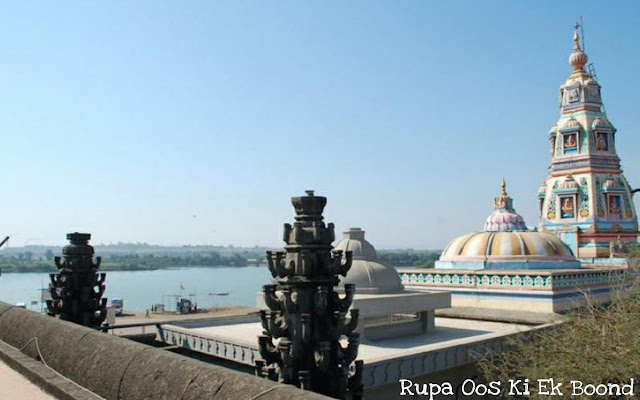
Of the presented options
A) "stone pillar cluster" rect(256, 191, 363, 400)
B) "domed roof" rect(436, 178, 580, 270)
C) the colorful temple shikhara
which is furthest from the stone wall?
"domed roof" rect(436, 178, 580, 270)

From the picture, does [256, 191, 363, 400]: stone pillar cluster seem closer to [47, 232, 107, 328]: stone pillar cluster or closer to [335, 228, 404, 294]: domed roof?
[47, 232, 107, 328]: stone pillar cluster

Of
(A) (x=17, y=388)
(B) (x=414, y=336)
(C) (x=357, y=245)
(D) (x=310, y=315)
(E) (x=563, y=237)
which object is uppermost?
(E) (x=563, y=237)

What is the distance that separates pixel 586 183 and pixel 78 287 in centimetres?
3974

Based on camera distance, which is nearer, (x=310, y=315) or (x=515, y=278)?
(x=310, y=315)

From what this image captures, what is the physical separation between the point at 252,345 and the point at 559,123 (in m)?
38.1

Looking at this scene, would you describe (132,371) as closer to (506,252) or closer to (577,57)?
(506,252)

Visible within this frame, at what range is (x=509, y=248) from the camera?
27719 millimetres

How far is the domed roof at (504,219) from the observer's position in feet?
106

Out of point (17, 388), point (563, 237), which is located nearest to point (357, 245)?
point (17, 388)

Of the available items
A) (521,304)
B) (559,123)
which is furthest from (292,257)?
(559,123)

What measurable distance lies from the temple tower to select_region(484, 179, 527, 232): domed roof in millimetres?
11805

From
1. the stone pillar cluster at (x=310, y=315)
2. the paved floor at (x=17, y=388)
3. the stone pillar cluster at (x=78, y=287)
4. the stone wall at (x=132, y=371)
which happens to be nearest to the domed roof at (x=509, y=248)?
the stone pillar cluster at (x=78, y=287)

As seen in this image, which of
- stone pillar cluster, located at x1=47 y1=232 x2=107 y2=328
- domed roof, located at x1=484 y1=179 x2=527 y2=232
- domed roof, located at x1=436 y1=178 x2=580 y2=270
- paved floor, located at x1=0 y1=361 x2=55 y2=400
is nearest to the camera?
paved floor, located at x1=0 y1=361 x2=55 y2=400

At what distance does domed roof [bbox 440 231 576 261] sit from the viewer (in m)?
27.4
